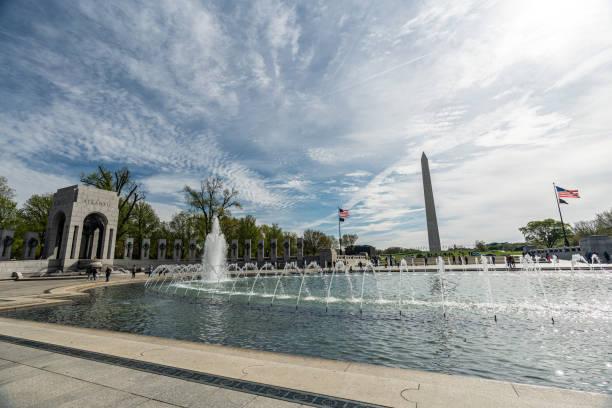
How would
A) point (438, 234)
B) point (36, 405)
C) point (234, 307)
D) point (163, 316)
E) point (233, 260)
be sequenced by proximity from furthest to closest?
1. point (438, 234)
2. point (233, 260)
3. point (234, 307)
4. point (163, 316)
5. point (36, 405)

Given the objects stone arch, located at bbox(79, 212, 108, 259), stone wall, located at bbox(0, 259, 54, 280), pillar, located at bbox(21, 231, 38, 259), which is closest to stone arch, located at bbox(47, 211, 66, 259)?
pillar, located at bbox(21, 231, 38, 259)

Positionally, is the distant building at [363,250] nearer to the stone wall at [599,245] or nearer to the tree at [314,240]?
the tree at [314,240]

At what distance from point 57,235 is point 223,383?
143ft

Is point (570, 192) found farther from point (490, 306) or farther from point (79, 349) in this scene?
point (79, 349)

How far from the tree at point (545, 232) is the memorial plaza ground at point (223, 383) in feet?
334

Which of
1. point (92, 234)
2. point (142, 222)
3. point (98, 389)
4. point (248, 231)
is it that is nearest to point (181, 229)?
point (142, 222)

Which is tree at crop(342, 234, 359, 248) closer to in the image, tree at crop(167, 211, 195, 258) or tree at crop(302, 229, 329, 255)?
tree at crop(302, 229, 329, 255)

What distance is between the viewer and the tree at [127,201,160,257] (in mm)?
53900

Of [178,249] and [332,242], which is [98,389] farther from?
[332,242]

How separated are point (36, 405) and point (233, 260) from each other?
4430 centimetres

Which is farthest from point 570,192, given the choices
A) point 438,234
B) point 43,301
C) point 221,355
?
point 43,301

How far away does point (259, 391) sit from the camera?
141 inches

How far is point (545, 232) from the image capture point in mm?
83625

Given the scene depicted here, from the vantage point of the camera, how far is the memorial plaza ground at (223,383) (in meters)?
3.24
